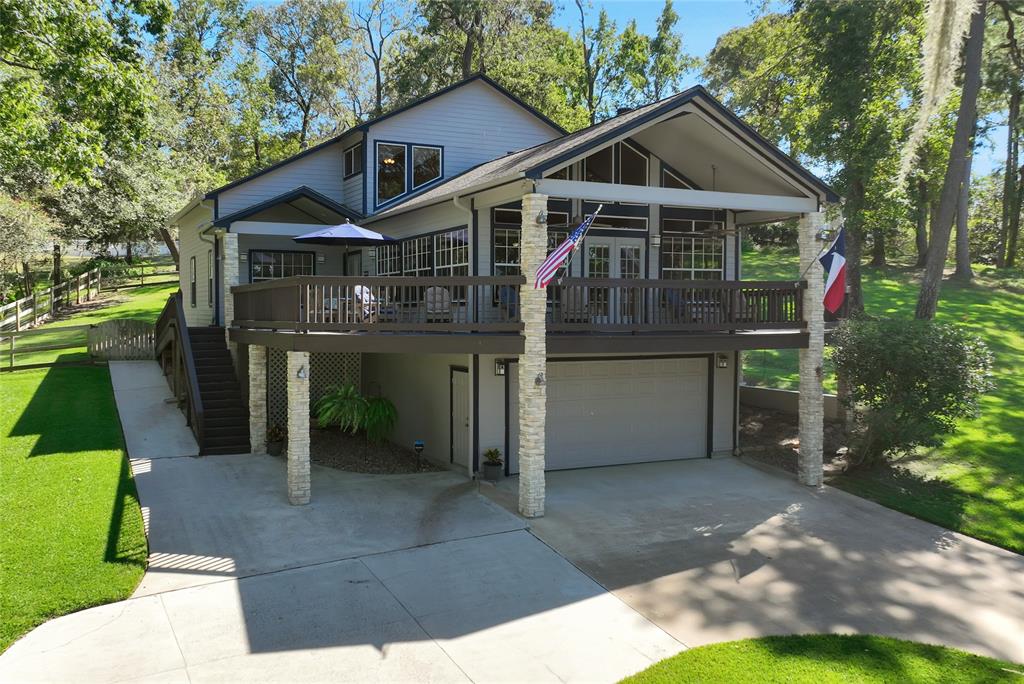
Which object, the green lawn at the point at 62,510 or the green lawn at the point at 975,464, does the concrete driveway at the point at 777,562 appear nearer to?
the green lawn at the point at 975,464

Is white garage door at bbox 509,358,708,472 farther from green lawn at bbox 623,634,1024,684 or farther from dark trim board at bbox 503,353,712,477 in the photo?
green lawn at bbox 623,634,1024,684

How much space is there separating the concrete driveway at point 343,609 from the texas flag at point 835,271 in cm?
691

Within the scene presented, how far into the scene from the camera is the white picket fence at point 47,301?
25.8 m

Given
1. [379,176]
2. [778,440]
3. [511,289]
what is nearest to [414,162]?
[379,176]

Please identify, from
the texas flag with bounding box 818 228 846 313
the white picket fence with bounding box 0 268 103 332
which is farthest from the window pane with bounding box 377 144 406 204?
the white picket fence with bounding box 0 268 103 332

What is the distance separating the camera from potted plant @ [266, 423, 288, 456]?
47.6 ft

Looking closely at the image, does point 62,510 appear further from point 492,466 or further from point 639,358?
point 639,358

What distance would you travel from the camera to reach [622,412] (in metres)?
15.1

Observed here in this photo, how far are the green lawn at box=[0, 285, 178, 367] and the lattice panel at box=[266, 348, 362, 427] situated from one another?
8355 millimetres

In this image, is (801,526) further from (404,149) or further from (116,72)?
(116,72)

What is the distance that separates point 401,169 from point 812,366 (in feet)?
36.9

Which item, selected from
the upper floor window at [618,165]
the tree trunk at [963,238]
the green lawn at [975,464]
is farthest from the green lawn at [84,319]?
the tree trunk at [963,238]

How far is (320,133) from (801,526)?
4023cm

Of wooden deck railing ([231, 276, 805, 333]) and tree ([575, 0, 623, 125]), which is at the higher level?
tree ([575, 0, 623, 125])
